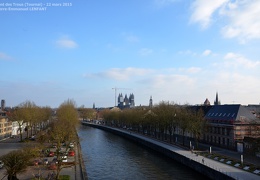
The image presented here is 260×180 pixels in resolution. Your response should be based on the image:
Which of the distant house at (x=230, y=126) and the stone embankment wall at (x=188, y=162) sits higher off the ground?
the distant house at (x=230, y=126)

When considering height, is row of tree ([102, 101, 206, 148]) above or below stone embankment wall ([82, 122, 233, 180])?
above

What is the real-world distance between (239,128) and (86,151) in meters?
36.4

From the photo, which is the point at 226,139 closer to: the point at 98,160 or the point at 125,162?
the point at 125,162

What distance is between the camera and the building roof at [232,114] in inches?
2778

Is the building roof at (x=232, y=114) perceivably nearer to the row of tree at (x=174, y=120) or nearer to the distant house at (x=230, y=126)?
the distant house at (x=230, y=126)

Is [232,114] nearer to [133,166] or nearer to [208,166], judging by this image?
[208,166]

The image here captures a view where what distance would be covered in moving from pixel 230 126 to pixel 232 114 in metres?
4.45

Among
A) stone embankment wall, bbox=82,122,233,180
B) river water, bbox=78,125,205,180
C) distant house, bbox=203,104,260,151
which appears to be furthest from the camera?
distant house, bbox=203,104,260,151

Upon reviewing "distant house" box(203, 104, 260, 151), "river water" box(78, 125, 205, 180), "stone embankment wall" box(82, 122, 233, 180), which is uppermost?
"distant house" box(203, 104, 260, 151)

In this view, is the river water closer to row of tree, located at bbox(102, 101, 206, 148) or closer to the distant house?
row of tree, located at bbox(102, 101, 206, 148)

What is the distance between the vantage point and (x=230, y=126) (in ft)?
227

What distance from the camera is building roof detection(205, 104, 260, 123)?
232ft

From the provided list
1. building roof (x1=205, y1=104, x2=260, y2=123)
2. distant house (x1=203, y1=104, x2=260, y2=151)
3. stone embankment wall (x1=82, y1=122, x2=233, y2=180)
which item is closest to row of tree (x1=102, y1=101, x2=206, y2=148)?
distant house (x1=203, y1=104, x2=260, y2=151)

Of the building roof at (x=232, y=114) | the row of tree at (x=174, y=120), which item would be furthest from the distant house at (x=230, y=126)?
Result: the row of tree at (x=174, y=120)
